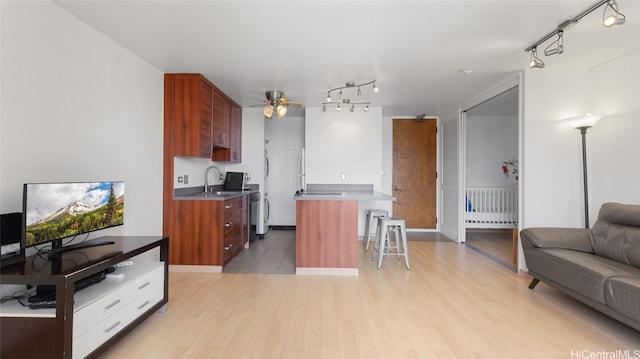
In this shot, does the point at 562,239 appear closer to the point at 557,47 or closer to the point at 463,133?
the point at 557,47

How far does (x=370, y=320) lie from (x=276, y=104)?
2.99 meters

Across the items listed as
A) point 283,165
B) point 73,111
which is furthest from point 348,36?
point 283,165

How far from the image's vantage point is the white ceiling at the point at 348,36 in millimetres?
2127

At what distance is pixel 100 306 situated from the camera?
1.75 m

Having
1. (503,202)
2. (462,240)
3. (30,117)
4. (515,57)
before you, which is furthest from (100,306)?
(503,202)

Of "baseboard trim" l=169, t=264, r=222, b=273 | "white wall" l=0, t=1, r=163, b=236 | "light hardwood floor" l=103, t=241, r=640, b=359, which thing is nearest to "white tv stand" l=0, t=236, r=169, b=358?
"light hardwood floor" l=103, t=241, r=640, b=359

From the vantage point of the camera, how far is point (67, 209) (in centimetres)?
190

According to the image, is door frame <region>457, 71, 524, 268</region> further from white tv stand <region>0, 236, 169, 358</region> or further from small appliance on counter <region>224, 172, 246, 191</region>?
white tv stand <region>0, 236, 169, 358</region>

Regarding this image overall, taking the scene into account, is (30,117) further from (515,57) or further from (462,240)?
(462,240)

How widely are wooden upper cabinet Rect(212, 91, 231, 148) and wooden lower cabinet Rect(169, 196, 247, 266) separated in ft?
3.27

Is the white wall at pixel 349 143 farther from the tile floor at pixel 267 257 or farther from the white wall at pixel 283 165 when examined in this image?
the tile floor at pixel 267 257

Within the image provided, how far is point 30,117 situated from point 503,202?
7.09 meters

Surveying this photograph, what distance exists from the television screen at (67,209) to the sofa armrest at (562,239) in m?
3.85

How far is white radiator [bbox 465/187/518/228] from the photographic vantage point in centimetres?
600
